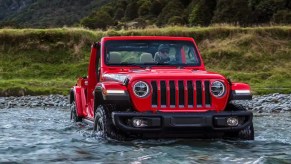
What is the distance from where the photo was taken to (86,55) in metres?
33.1

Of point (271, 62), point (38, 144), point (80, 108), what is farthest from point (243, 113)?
point (271, 62)

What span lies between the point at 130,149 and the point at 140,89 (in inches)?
44.3

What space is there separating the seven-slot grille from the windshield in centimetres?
182

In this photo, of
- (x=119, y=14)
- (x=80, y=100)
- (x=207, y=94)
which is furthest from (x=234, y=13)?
(x=207, y=94)

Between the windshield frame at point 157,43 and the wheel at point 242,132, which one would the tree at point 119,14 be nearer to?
the windshield frame at point 157,43

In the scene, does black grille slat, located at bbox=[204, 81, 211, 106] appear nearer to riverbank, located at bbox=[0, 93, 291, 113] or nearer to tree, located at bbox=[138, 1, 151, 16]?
riverbank, located at bbox=[0, 93, 291, 113]

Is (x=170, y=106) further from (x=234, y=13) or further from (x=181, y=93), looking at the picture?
(x=234, y=13)

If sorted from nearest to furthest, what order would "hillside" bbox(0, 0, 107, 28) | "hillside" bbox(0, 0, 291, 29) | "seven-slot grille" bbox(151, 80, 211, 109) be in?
"seven-slot grille" bbox(151, 80, 211, 109) < "hillside" bbox(0, 0, 291, 29) < "hillside" bbox(0, 0, 107, 28)

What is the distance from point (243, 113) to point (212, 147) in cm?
88

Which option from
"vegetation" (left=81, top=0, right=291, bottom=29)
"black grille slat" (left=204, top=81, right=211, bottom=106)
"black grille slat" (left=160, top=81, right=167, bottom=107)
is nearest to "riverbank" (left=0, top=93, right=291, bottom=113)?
"black grille slat" (left=204, top=81, right=211, bottom=106)

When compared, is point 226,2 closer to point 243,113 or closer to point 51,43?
point 51,43

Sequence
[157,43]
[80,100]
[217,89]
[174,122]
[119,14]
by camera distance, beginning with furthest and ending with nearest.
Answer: [119,14]
[80,100]
[157,43]
[217,89]
[174,122]

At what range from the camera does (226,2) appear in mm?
71688

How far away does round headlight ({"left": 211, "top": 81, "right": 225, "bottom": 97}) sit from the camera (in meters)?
9.41
